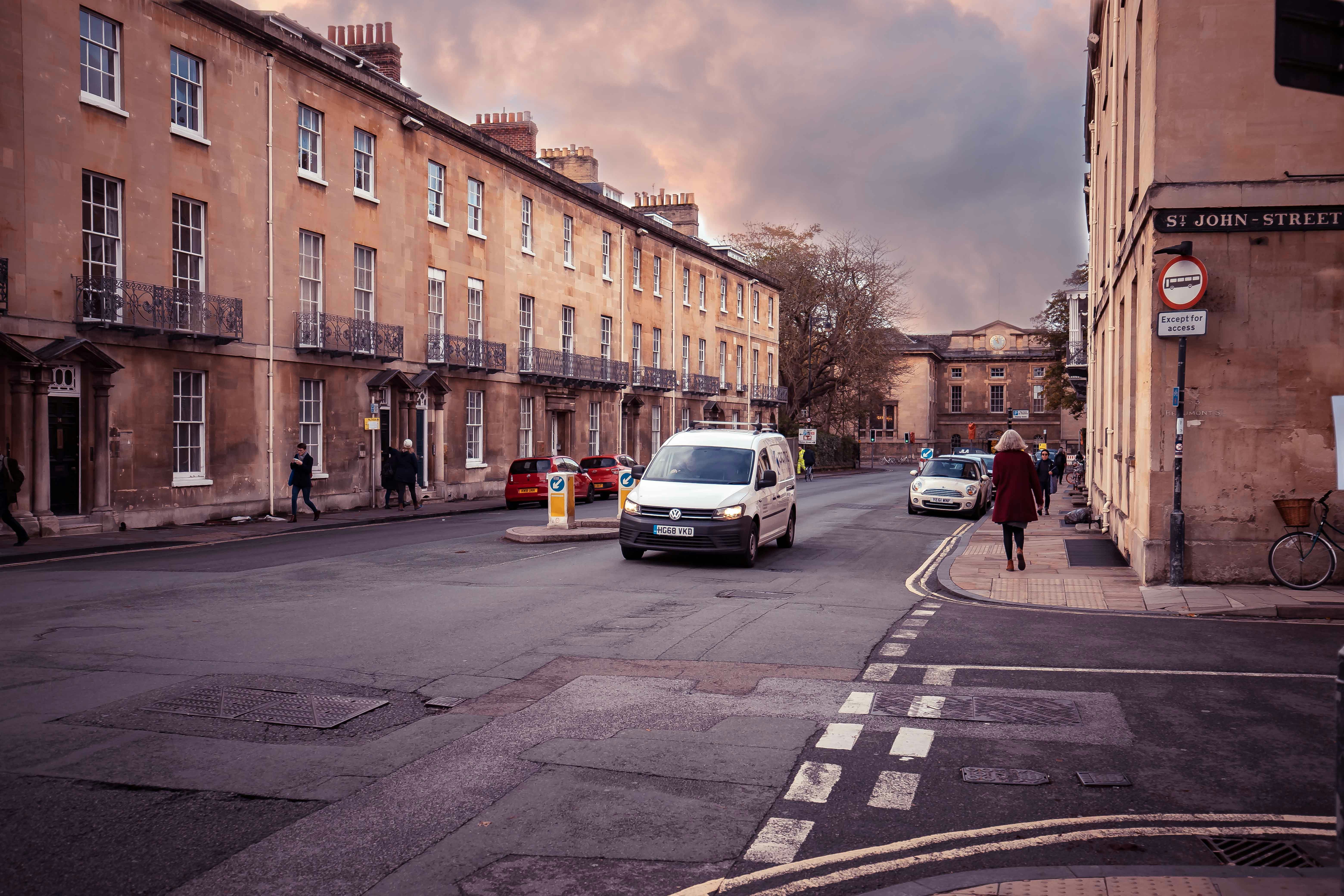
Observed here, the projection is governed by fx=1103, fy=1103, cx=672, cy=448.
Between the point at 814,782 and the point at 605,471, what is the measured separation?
30850mm

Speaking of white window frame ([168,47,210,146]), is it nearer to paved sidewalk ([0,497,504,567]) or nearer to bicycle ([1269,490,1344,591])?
paved sidewalk ([0,497,504,567])

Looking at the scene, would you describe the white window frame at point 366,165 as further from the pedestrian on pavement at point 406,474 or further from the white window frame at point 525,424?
the white window frame at point 525,424

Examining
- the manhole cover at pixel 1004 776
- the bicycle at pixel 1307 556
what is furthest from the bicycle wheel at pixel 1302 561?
the manhole cover at pixel 1004 776

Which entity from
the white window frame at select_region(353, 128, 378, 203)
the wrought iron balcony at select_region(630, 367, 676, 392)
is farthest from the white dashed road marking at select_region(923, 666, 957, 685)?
the wrought iron balcony at select_region(630, 367, 676, 392)

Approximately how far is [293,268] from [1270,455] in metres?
22.3

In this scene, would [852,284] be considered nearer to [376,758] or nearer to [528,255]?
[528,255]

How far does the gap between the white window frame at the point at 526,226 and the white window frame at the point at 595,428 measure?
757cm

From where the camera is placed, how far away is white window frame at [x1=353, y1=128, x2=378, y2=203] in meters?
30.1

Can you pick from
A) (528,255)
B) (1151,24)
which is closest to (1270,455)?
(1151,24)

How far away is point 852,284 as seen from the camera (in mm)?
67750

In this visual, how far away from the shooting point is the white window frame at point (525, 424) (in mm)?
38719

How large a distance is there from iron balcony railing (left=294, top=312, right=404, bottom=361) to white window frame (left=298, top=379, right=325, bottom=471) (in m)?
0.91

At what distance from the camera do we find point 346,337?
2905cm

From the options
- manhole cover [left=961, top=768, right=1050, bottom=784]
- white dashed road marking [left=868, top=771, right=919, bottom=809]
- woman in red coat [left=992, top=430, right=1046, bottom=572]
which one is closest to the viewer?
white dashed road marking [left=868, top=771, right=919, bottom=809]
